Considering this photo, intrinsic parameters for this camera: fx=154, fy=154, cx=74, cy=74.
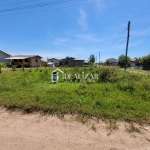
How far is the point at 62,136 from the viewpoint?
313 centimetres

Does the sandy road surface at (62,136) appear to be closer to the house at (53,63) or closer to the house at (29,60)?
the house at (29,60)

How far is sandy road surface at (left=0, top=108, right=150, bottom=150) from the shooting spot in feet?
9.21

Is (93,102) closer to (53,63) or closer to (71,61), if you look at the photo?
(53,63)

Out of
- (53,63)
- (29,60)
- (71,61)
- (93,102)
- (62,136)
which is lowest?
(62,136)

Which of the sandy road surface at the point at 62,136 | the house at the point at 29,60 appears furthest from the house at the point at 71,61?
the sandy road surface at the point at 62,136

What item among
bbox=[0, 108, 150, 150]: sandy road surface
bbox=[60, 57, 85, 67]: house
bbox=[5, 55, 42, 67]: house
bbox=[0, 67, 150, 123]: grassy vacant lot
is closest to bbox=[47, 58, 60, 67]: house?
bbox=[60, 57, 85, 67]: house

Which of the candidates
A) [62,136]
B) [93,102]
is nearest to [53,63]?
[93,102]

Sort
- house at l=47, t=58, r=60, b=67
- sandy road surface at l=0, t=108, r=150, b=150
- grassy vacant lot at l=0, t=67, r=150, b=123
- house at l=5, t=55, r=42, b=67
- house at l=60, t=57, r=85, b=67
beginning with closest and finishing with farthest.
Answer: sandy road surface at l=0, t=108, r=150, b=150, grassy vacant lot at l=0, t=67, r=150, b=123, house at l=5, t=55, r=42, b=67, house at l=47, t=58, r=60, b=67, house at l=60, t=57, r=85, b=67

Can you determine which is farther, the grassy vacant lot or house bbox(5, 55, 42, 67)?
house bbox(5, 55, 42, 67)

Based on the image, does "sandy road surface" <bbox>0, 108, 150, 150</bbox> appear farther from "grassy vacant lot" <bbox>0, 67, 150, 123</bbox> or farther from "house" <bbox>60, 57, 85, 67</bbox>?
"house" <bbox>60, 57, 85, 67</bbox>

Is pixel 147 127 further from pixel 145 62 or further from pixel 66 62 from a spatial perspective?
pixel 66 62

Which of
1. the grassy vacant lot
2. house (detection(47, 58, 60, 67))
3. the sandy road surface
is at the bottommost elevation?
the sandy road surface

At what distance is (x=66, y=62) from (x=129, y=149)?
43332 mm

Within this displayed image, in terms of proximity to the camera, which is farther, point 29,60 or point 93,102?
point 29,60
